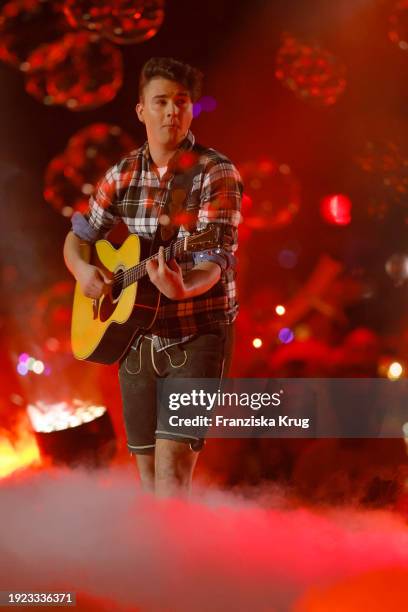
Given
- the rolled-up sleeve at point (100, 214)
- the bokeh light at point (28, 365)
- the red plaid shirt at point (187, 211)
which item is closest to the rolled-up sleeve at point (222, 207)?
the red plaid shirt at point (187, 211)

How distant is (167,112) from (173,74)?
16cm

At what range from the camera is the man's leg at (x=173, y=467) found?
244cm

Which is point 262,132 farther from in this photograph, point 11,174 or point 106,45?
point 11,174

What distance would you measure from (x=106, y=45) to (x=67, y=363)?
51.4 inches

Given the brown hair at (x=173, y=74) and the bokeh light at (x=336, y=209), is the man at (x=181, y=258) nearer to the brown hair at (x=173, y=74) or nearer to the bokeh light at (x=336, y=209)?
the brown hair at (x=173, y=74)

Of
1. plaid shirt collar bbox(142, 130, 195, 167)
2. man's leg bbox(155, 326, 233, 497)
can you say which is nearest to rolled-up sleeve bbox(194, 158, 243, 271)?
plaid shirt collar bbox(142, 130, 195, 167)

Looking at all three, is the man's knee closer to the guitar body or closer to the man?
the man

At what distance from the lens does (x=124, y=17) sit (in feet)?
9.05

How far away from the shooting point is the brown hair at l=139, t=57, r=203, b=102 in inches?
102

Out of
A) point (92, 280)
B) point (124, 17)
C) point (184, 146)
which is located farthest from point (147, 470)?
point (124, 17)

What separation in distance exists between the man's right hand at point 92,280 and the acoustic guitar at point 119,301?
0.02 meters

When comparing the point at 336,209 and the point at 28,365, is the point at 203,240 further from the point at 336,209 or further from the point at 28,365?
the point at 28,365

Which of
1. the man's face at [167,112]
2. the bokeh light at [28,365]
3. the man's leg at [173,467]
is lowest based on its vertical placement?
the man's leg at [173,467]

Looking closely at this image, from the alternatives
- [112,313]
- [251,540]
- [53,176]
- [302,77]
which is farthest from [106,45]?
[251,540]
